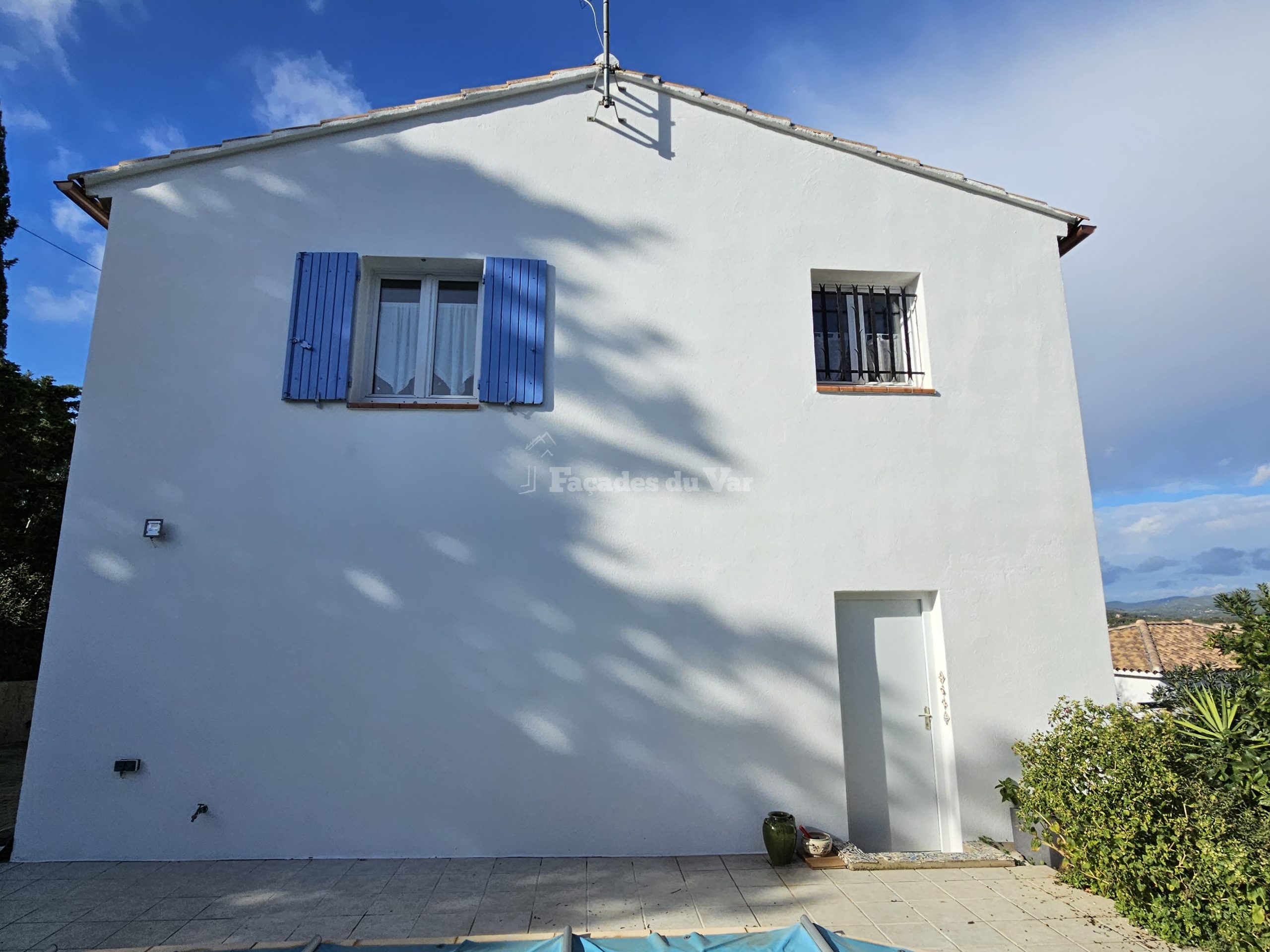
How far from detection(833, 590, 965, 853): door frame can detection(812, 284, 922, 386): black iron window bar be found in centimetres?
197

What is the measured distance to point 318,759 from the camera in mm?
4777

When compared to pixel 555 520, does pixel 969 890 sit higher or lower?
lower

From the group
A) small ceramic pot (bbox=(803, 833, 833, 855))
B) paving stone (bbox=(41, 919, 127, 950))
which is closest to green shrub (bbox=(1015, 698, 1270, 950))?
small ceramic pot (bbox=(803, 833, 833, 855))

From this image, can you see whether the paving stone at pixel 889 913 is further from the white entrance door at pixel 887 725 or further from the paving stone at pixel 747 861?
the white entrance door at pixel 887 725

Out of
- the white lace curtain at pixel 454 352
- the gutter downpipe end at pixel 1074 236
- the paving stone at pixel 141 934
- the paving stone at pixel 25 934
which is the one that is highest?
the gutter downpipe end at pixel 1074 236

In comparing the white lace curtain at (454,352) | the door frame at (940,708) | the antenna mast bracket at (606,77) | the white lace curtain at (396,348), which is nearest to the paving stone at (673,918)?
the door frame at (940,708)

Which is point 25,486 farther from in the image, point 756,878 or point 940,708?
point 940,708

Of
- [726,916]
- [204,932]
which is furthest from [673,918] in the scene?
[204,932]

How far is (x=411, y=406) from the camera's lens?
206 inches

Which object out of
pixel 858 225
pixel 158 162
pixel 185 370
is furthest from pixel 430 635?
pixel 858 225

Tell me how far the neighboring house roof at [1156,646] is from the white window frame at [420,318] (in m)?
20.5

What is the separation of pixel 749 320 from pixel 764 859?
440 cm

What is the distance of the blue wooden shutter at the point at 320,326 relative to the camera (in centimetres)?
520

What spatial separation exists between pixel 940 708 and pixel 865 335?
11.1 feet
